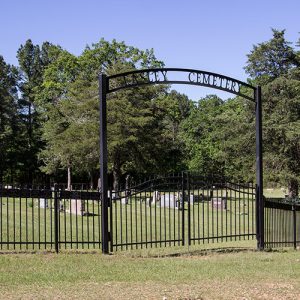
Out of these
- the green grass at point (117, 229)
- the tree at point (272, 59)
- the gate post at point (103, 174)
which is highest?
the tree at point (272, 59)

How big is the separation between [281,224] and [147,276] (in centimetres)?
616

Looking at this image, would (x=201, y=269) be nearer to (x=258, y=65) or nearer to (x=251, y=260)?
(x=251, y=260)

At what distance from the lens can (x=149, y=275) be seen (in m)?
8.11

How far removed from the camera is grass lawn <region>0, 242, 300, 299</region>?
22.1 ft

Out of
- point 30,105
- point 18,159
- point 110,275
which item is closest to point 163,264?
point 110,275

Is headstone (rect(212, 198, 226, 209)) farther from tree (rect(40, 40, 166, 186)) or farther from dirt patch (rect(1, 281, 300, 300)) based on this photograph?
tree (rect(40, 40, 166, 186))

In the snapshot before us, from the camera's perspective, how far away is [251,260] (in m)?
10.1

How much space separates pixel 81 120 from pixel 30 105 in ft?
95.5

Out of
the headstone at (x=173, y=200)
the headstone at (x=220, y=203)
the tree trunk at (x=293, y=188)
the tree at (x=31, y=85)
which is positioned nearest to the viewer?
the headstone at (x=173, y=200)

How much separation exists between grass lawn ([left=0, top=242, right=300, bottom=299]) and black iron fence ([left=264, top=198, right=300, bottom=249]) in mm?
1408

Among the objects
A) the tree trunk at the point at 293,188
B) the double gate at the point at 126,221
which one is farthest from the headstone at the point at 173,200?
the tree trunk at the point at 293,188

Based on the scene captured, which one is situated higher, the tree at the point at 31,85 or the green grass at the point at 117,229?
the tree at the point at 31,85

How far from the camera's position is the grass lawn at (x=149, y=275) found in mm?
6727

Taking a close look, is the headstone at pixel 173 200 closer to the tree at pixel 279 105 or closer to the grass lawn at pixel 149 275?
the grass lawn at pixel 149 275
